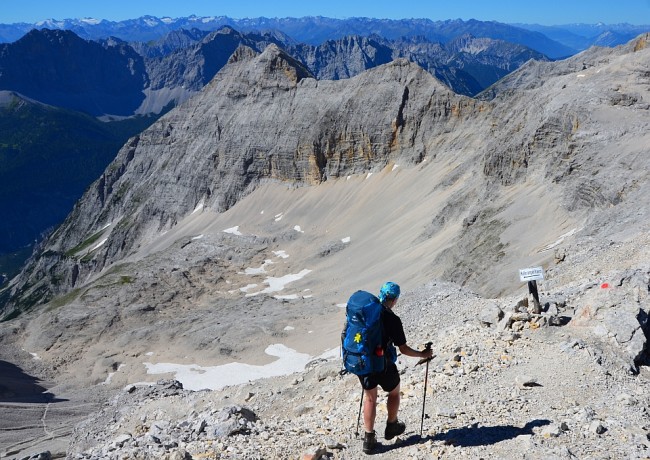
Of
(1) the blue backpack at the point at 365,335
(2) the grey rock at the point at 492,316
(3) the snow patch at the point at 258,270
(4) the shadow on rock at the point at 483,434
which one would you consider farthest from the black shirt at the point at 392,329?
(3) the snow patch at the point at 258,270

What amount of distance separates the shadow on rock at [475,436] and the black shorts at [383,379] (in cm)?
134

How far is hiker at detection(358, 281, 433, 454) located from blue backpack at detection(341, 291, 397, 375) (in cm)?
18

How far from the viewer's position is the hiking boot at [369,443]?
11.4 m

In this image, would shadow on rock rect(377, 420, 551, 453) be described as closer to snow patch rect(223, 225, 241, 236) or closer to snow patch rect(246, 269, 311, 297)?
snow patch rect(246, 269, 311, 297)

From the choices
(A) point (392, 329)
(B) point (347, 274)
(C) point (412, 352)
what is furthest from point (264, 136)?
(A) point (392, 329)

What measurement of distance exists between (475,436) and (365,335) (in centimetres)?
324

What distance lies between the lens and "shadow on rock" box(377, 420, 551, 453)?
36.6 feet

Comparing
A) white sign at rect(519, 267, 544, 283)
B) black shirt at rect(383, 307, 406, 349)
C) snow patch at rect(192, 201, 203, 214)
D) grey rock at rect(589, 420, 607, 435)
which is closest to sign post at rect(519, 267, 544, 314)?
white sign at rect(519, 267, 544, 283)

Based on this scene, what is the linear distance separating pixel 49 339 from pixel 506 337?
71271 millimetres

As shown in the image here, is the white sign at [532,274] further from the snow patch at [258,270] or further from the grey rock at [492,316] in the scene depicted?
the snow patch at [258,270]

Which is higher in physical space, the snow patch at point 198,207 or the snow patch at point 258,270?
the snow patch at point 198,207

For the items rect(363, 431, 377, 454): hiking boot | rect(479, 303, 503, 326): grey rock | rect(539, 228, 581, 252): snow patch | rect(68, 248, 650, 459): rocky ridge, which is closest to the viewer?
rect(68, 248, 650, 459): rocky ridge

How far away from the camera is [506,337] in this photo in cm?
1603

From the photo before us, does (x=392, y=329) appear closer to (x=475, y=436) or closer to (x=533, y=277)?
(x=475, y=436)
